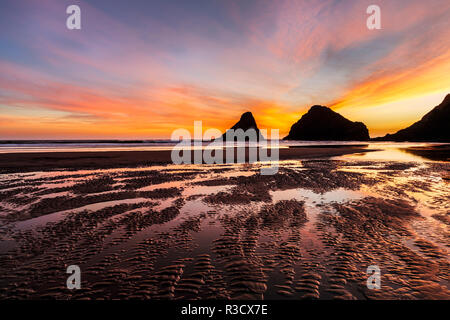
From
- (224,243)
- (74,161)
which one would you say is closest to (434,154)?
(224,243)

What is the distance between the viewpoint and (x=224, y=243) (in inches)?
293

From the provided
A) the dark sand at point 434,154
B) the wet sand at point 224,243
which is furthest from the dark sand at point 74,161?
the dark sand at point 434,154

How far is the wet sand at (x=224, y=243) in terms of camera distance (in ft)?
16.6

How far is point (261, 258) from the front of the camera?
643 cm

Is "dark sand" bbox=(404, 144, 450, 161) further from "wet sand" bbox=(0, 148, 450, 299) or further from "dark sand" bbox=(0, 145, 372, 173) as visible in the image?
"wet sand" bbox=(0, 148, 450, 299)

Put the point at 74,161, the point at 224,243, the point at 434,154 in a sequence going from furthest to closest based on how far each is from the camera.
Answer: the point at 434,154
the point at 74,161
the point at 224,243

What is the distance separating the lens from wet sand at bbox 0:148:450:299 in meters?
5.07

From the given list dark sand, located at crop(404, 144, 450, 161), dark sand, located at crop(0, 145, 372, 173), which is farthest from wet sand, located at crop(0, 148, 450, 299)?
dark sand, located at crop(404, 144, 450, 161)

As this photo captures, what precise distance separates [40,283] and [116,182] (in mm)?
12743

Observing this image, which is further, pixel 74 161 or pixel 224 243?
pixel 74 161

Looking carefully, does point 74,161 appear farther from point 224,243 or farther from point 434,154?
point 434,154

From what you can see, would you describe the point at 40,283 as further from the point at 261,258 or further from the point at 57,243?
the point at 261,258
